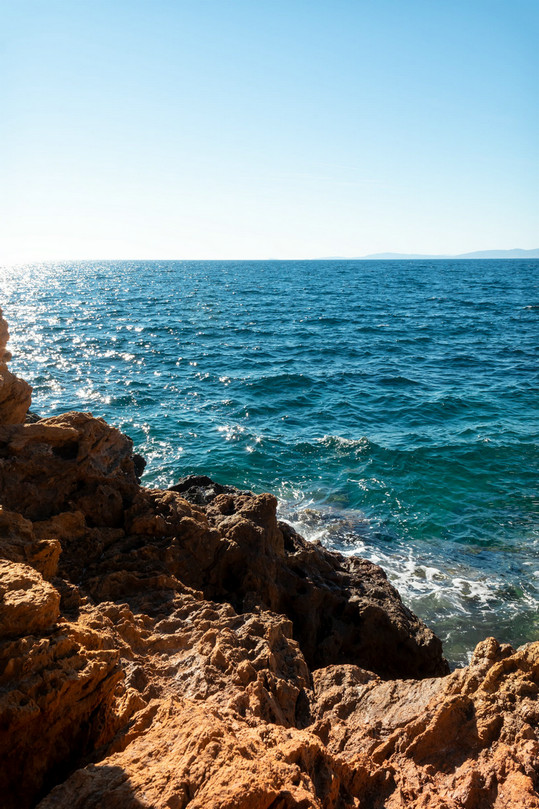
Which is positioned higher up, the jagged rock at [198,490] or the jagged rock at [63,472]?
the jagged rock at [63,472]

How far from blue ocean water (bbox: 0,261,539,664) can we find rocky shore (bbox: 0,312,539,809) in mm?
4331

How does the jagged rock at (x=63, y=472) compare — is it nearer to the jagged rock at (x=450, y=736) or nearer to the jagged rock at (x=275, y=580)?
the jagged rock at (x=275, y=580)

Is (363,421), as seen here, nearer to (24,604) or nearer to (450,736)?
(450,736)

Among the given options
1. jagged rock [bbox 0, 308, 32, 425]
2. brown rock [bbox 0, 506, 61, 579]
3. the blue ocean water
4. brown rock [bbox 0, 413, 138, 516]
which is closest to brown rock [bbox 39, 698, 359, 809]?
brown rock [bbox 0, 506, 61, 579]

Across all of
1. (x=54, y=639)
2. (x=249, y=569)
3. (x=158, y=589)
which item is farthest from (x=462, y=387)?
(x=54, y=639)

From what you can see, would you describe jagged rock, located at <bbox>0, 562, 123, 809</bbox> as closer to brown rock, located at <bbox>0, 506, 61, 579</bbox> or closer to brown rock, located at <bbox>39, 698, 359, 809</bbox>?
brown rock, located at <bbox>39, 698, 359, 809</bbox>

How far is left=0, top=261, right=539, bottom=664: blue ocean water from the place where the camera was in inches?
518

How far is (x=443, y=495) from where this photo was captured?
642 inches

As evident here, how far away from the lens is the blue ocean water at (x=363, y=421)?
13148 millimetres

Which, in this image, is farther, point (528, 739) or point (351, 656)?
point (351, 656)

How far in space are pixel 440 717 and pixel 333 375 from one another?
2427cm

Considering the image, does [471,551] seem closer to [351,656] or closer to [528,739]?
[351,656]

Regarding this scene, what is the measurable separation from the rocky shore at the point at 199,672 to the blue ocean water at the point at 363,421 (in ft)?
14.2

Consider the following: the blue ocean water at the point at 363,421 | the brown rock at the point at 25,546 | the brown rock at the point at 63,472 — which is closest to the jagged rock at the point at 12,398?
the brown rock at the point at 63,472
